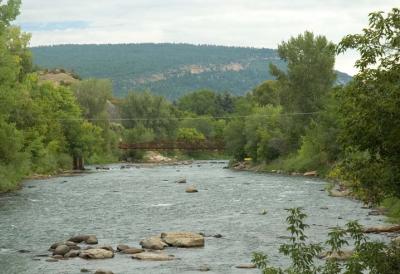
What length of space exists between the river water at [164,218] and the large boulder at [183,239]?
16.5 inches

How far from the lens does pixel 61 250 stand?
2141cm

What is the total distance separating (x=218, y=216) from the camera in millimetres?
30922

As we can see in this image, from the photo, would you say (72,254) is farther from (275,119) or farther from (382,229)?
(275,119)

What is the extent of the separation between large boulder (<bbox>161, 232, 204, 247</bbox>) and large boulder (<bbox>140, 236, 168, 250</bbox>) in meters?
0.39

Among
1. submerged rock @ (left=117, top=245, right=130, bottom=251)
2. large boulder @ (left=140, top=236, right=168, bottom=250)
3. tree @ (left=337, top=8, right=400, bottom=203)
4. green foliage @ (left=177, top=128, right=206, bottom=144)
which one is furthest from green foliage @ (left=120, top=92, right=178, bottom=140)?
tree @ (left=337, top=8, right=400, bottom=203)

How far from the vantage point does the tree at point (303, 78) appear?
221 ft

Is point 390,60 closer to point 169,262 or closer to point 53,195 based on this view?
point 169,262

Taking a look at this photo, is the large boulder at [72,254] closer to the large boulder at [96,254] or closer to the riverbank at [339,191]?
the large boulder at [96,254]

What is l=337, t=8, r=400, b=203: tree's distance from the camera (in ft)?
29.8

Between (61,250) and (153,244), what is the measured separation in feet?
10.3

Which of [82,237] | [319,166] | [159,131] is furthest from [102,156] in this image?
[82,237]

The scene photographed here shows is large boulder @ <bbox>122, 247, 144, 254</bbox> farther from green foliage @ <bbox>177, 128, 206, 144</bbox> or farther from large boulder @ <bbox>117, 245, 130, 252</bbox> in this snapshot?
green foliage @ <bbox>177, 128, 206, 144</bbox>

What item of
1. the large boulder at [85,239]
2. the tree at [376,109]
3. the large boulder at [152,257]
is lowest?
the large boulder at [85,239]

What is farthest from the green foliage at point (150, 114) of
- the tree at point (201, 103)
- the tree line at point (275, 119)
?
the tree at point (201, 103)
